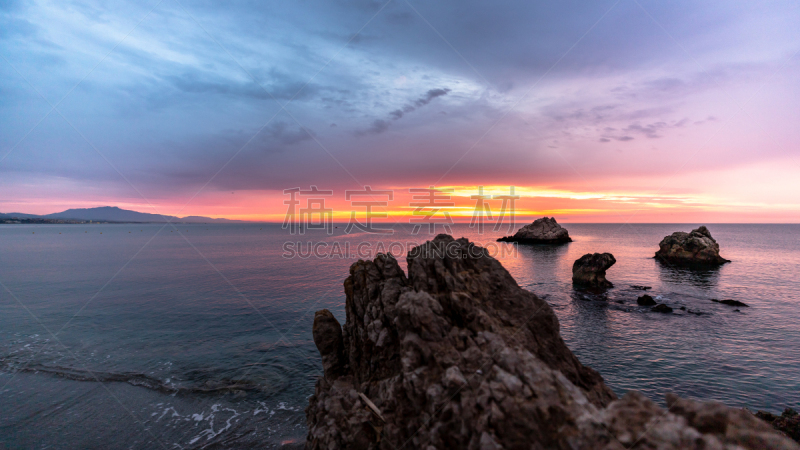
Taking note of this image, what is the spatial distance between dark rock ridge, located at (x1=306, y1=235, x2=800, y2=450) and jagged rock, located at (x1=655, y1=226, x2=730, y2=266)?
8367 cm

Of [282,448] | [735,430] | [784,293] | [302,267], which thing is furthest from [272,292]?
[784,293]

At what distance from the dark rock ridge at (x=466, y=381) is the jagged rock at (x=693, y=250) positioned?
8367 centimetres

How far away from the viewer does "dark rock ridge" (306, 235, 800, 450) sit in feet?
21.5

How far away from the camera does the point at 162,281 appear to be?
182 ft

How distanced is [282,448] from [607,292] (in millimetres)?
47128

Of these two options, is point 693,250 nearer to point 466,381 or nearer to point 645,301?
point 645,301

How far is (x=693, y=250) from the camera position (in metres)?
71.4

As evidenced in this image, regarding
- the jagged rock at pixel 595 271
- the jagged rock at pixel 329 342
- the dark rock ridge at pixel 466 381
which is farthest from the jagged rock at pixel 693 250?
the jagged rock at pixel 329 342

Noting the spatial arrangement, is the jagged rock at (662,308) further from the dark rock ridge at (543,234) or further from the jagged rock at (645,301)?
the dark rock ridge at (543,234)

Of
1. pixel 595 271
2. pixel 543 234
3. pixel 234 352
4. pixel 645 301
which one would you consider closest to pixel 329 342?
pixel 234 352

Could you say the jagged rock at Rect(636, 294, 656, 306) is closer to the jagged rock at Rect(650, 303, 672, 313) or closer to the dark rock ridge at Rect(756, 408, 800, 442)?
the jagged rock at Rect(650, 303, 672, 313)

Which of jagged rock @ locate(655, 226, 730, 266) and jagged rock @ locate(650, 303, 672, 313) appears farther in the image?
jagged rock @ locate(655, 226, 730, 266)

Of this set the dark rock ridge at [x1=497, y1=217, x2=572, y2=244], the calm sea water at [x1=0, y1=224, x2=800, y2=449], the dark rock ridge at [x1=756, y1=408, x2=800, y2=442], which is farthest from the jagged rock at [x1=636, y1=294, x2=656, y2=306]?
the dark rock ridge at [x1=497, y1=217, x2=572, y2=244]

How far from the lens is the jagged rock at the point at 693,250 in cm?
7031
